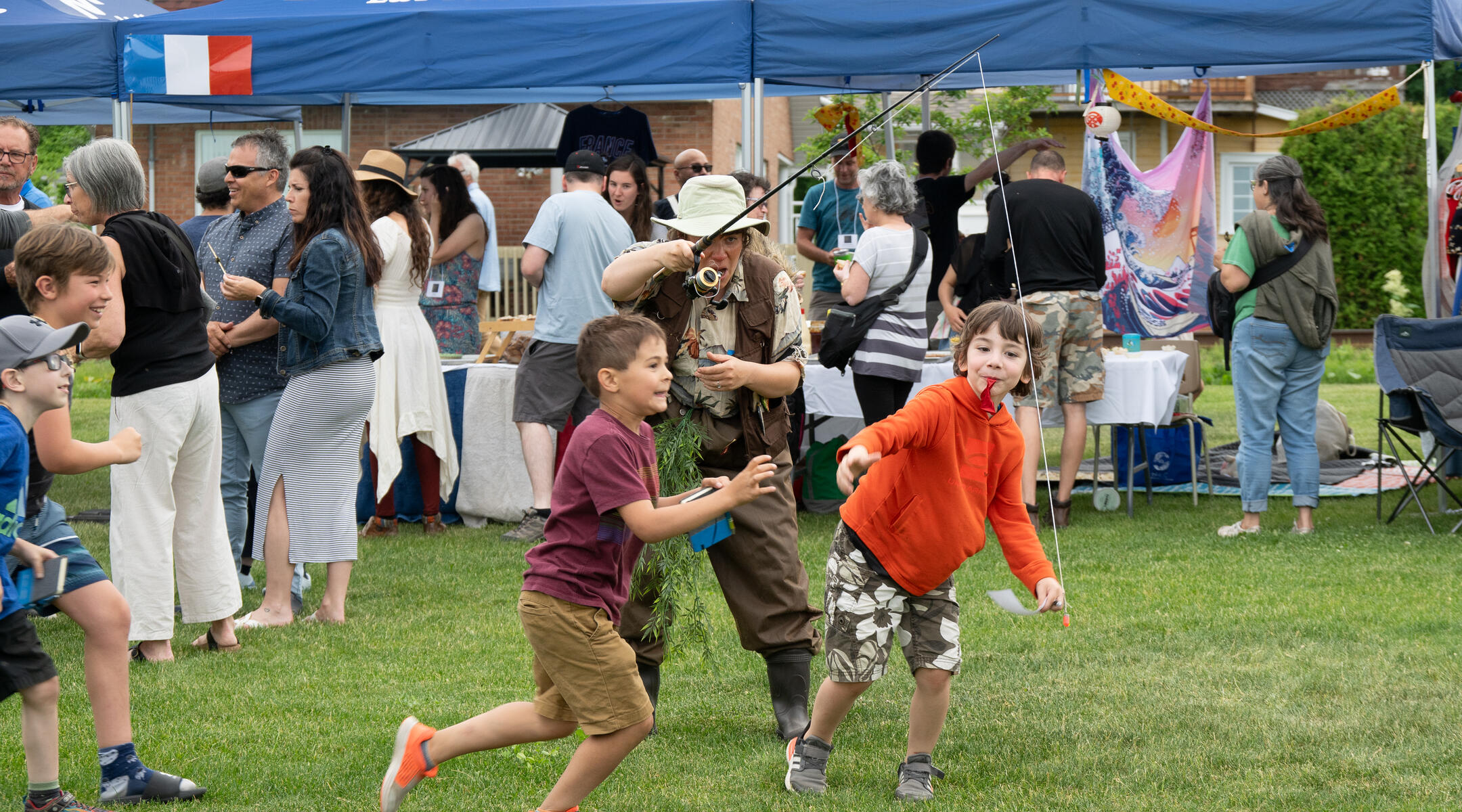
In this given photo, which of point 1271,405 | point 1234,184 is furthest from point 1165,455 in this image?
point 1234,184

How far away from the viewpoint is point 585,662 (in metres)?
3.12

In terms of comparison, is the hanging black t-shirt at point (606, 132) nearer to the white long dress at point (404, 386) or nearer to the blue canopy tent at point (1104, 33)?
the blue canopy tent at point (1104, 33)

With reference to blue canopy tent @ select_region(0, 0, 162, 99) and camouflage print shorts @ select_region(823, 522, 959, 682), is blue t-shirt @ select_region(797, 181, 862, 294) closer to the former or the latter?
blue canopy tent @ select_region(0, 0, 162, 99)

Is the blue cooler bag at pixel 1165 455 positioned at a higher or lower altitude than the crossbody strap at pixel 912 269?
lower

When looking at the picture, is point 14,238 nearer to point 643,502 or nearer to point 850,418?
point 643,502

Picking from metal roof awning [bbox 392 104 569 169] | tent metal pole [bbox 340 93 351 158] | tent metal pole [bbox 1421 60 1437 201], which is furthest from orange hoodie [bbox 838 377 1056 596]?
metal roof awning [bbox 392 104 569 169]

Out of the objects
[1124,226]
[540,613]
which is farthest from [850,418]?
[540,613]

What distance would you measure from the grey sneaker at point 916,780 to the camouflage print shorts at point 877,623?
26 cm

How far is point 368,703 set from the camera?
14.7ft

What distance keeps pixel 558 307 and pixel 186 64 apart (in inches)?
111

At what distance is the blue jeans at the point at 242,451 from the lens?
5.83m

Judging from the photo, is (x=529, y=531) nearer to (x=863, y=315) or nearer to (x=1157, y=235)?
(x=863, y=315)

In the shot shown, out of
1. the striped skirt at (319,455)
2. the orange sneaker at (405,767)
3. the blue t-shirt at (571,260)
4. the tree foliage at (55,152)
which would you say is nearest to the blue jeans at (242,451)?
the striped skirt at (319,455)

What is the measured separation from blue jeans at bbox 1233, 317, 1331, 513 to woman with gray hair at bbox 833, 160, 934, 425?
182 centimetres
